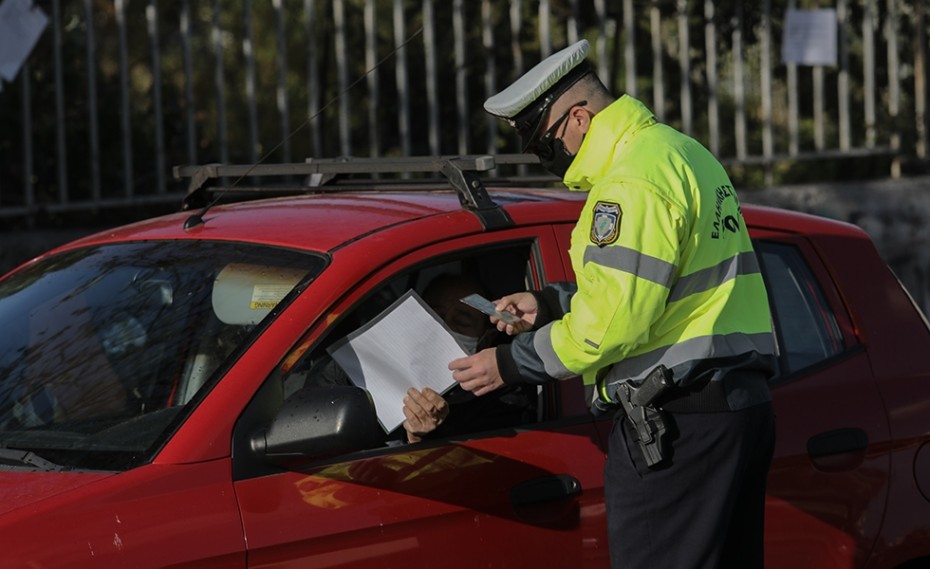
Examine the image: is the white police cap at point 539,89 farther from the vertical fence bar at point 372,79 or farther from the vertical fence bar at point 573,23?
the vertical fence bar at point 573,23

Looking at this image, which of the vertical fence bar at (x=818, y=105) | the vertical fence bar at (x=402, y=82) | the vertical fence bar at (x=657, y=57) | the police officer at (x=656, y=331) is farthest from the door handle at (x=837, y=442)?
the vertical fence bar at (x=818, y=105)

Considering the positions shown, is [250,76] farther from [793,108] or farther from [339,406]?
[339,406]

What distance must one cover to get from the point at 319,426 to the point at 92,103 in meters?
5.25

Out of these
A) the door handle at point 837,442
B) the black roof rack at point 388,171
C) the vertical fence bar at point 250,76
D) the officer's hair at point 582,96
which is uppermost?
the vertical fence bar at point 250,76

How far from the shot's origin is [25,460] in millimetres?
3160

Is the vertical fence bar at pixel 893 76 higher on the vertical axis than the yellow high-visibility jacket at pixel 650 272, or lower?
higher

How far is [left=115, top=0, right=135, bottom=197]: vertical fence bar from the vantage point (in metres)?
7.81

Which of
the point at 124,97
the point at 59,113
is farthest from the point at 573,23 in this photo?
the point at 59,113

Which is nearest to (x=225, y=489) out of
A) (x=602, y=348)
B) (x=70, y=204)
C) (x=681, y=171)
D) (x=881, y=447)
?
(x=602, y=348)

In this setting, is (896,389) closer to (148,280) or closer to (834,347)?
(834,347)

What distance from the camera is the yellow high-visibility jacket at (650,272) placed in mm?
3123

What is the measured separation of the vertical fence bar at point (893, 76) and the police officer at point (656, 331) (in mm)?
6369

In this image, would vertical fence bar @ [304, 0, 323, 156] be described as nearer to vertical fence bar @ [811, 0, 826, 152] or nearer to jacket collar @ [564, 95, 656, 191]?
vertical fence bar @ [811, 0, 826, 152]

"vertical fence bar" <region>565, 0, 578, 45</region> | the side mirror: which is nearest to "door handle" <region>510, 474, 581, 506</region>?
the side mirror
